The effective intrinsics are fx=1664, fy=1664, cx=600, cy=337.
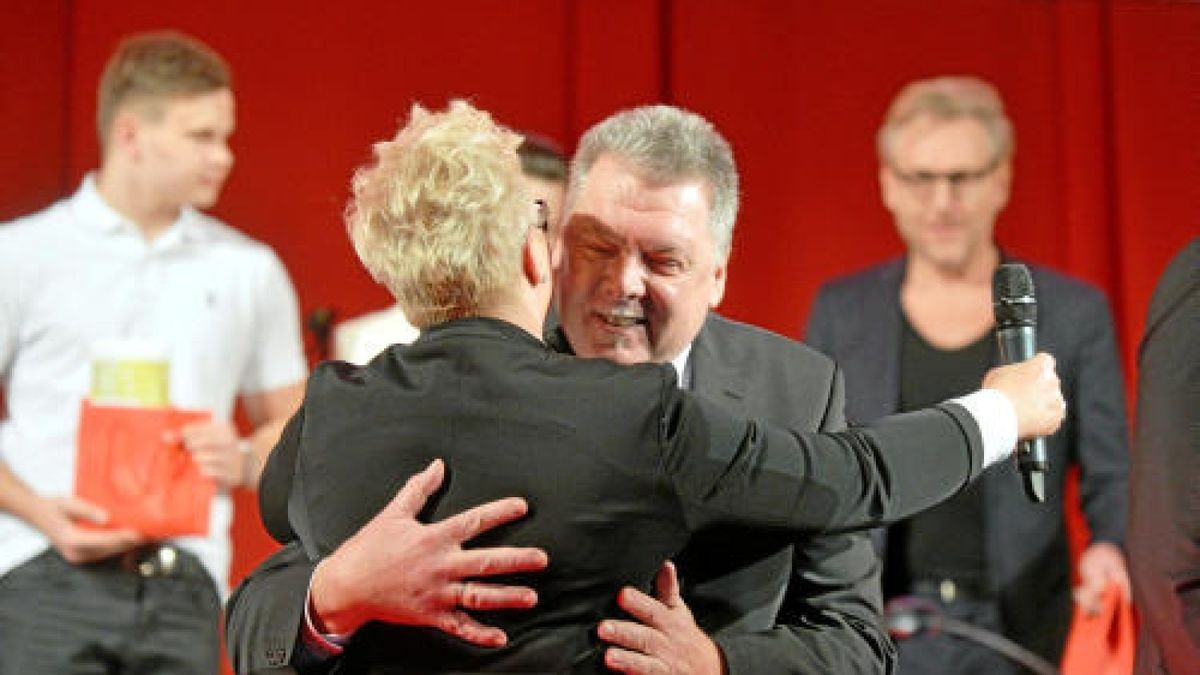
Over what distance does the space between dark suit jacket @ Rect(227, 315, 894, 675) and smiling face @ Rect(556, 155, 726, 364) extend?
74 mm

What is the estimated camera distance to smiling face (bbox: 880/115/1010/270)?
3629mm

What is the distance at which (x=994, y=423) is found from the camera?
69.6 inches

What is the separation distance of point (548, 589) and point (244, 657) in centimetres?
38

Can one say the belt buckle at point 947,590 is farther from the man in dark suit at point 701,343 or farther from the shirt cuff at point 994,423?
the shirt cuff at point 994,423

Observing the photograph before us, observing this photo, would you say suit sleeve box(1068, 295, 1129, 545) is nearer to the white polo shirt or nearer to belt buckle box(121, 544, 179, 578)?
the white polo shirt

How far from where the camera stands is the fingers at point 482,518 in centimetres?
149

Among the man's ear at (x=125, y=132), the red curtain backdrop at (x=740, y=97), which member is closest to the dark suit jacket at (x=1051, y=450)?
the red curtain backdrop at (x=740, y=97)

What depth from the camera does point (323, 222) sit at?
444 cm

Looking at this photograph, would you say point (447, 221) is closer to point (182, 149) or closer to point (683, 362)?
point (683, 362)

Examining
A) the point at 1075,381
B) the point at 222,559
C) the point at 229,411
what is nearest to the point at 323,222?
the point at 229,411

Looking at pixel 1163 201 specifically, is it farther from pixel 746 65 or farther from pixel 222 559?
pixel 222 559

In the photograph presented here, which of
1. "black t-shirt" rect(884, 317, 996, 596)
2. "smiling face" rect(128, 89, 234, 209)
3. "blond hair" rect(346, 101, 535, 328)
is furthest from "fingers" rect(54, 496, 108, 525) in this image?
"blond hair" rect(346, 101, 535, 328)

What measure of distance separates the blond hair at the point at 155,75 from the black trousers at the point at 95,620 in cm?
99

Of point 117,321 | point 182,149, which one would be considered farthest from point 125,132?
point 117,321
